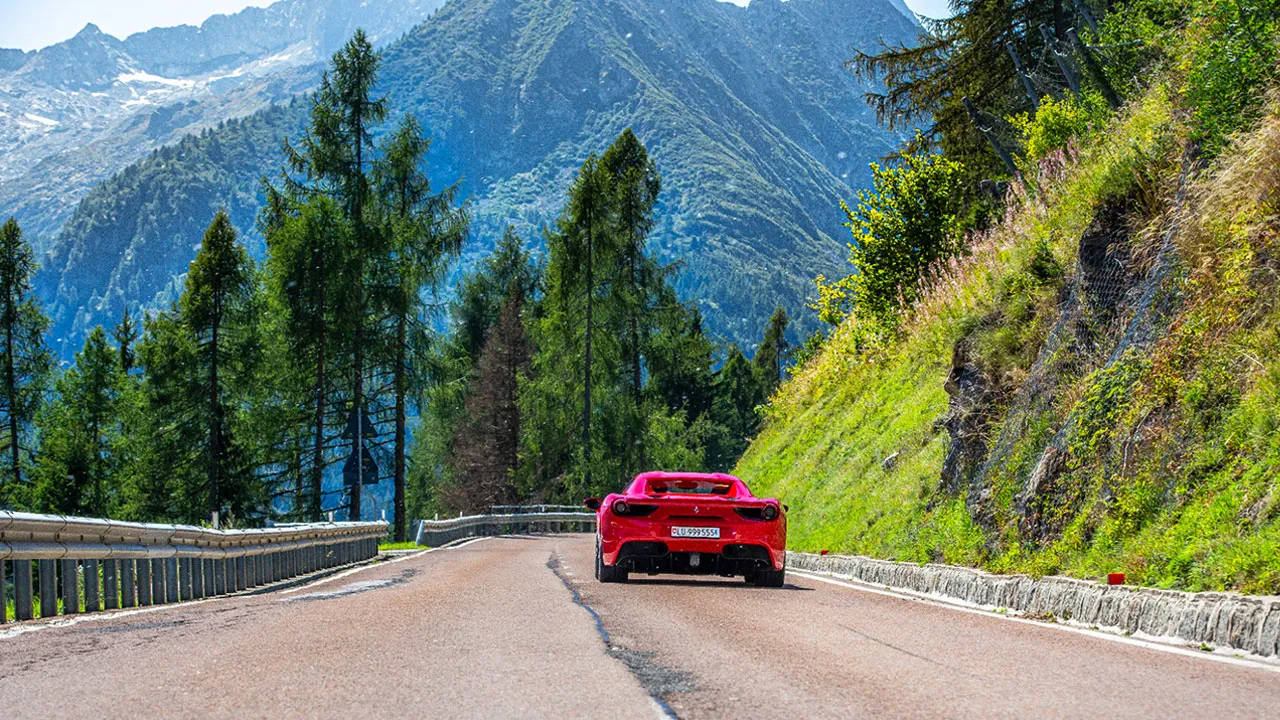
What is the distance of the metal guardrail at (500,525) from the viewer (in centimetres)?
3344

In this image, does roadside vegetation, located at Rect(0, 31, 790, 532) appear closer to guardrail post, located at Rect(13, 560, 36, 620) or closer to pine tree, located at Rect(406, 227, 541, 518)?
pine tree, located at Rect(406, 227, 541, 518)

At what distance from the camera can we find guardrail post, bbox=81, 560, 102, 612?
454 inches

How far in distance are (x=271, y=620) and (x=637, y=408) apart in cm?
4508

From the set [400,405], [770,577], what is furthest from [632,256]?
[770,577]

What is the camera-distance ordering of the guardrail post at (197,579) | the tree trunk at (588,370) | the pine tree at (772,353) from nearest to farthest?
1. the guardrail post at (197,579)
2. the tree trunk at (588,370)
3. the pine tree at (772,353)

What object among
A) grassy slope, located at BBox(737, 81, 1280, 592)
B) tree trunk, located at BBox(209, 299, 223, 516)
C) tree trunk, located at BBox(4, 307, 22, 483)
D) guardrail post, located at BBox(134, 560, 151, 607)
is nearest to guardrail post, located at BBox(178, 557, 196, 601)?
guardrail post, located at BBox(134, 560, 151, 607)

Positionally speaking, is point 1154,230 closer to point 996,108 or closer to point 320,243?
point 996,108

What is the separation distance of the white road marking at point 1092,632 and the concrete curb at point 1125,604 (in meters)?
0.10

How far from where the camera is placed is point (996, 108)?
97.5ft

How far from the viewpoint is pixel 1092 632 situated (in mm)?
9078

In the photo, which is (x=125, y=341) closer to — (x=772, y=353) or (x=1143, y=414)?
(x=772, y=353)

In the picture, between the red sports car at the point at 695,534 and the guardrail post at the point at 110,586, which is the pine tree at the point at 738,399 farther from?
the guardrail post at the point at 110,586

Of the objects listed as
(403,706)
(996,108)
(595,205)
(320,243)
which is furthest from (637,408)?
(403,706)

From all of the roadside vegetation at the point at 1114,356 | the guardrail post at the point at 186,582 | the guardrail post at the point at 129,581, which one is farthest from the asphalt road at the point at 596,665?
the guardrail post at the point at 186,582
